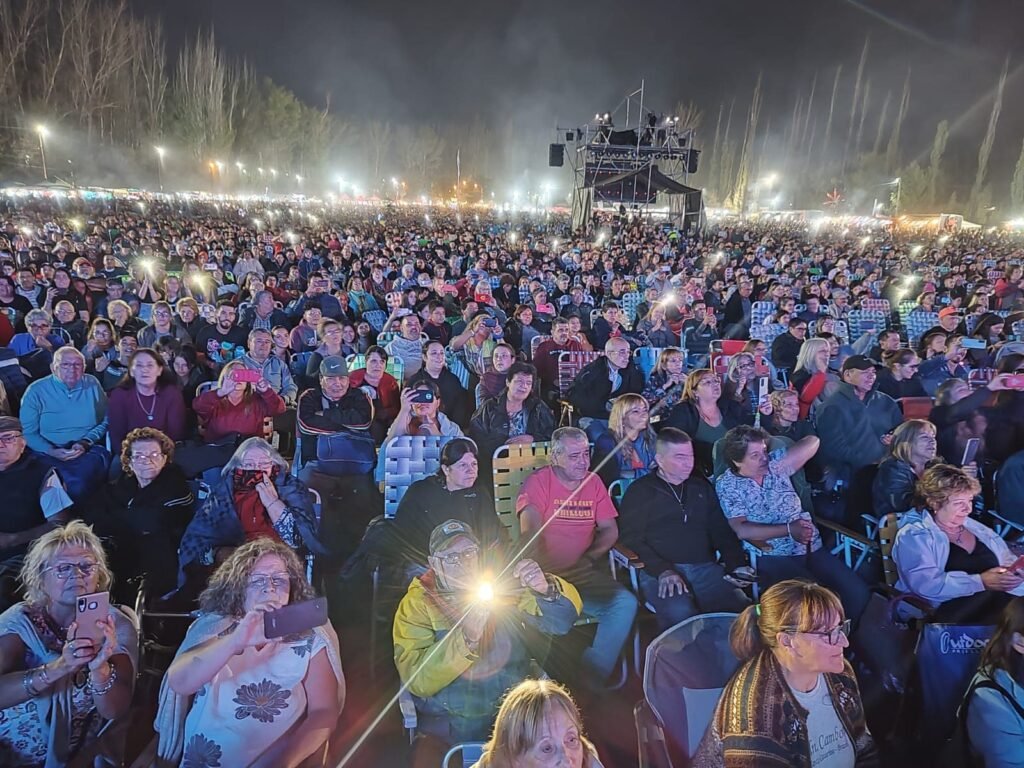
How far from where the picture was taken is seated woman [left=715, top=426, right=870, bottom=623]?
3598 mm

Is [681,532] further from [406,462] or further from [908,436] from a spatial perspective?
[406,462]

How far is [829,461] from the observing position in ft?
16.1

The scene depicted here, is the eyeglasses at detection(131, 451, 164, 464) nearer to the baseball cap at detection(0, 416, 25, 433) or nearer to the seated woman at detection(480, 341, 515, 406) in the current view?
the baseball cap at detection(0, 416, 25, 433)

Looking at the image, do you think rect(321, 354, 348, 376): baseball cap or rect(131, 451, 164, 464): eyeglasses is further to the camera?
rect(321, 354, 348, 376): baseball cap

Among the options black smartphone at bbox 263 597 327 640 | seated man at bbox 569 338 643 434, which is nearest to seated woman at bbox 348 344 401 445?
seated man at bbox 569 338 643 434

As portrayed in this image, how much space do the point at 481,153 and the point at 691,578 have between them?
105 metres

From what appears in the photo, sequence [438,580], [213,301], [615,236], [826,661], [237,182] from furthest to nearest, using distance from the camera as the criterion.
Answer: [237,182] → [615,236] → [213,301] → [438,580] → [826,661]

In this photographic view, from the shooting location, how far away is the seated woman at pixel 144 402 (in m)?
4.71

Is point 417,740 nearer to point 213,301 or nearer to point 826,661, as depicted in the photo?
point 826,661

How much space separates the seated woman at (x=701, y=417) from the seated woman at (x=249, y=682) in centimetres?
338

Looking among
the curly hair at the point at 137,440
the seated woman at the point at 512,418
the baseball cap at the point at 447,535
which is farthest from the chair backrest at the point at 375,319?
the baseball cap at the point at 447,535

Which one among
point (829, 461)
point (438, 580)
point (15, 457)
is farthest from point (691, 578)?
point (15, 457)

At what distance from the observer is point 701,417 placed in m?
4.99

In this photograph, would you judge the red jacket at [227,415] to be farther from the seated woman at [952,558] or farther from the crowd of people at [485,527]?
the seated woman at [952,558]
